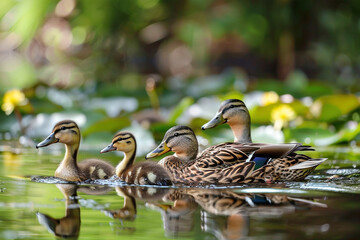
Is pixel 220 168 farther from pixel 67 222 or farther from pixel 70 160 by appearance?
pixel 67 222

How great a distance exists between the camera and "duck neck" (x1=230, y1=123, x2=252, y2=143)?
13.0 feet

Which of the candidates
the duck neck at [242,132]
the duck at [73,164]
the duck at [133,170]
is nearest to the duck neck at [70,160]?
the duck at [73,164]

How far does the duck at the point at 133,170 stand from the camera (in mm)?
3285

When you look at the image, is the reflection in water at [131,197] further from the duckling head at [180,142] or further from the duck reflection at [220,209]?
the duckling head at [180,142]

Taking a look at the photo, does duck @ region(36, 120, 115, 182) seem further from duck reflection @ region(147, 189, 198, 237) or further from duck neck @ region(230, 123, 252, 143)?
duck neck @ region(230, 123, 252, 143)

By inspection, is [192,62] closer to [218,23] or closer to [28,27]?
[218,23]

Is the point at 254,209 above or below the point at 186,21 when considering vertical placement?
below

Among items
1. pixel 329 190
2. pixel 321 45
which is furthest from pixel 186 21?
pixel 329 190

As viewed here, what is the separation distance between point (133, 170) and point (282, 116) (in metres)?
1.57

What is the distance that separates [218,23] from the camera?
26.9 ft

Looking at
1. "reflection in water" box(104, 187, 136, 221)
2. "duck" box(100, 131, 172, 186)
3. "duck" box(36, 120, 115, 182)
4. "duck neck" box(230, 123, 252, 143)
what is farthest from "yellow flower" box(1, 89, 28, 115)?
"reflection in water" box(104, 187, 136, 221)

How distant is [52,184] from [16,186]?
0.19 meters

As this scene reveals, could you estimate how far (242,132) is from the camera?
400 centimetres

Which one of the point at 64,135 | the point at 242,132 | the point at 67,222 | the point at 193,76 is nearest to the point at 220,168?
the point at 242,132
